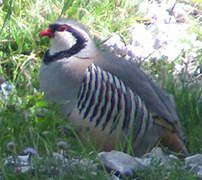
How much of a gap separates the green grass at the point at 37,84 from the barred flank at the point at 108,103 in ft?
0.73

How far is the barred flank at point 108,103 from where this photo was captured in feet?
13.7

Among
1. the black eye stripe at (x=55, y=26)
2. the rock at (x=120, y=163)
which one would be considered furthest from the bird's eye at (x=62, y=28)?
the rock at (x=120, y=163)

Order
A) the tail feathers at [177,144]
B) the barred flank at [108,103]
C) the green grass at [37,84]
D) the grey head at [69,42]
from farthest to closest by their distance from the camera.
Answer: the grey head at [69,42], the tail feathers at [177,144], the barred flank at [108,103], the green grass at [37,84]

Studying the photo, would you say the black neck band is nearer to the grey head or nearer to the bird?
the grey head

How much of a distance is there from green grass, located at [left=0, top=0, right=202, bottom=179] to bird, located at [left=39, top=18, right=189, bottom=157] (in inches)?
5.5

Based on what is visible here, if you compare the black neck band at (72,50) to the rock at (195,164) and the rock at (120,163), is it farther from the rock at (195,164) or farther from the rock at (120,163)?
the rock at (195,164)

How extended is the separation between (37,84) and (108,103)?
1341mm

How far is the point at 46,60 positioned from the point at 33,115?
55 centimetres

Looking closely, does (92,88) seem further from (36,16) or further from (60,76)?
(36,16)

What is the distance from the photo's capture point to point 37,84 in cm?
536

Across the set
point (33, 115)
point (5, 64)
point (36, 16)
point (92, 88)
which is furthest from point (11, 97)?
point (36, 16)

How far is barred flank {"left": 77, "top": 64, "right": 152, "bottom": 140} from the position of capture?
418cm

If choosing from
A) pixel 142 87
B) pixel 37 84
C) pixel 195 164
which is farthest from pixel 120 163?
pixel 37 84

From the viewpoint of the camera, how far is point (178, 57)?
6.05 meters
